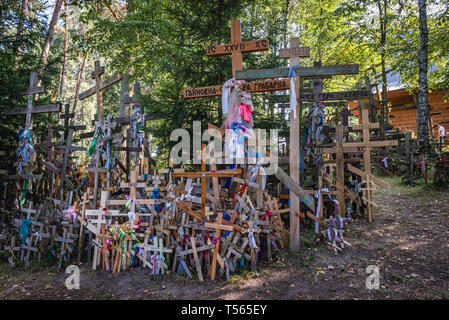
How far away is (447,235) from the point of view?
574 cm

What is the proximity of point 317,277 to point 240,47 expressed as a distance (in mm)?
4866

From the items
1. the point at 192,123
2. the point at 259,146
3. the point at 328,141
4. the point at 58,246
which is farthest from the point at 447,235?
the point at 58,246

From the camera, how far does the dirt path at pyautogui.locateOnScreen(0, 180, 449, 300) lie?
4.19 metres

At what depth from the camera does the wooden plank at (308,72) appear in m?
5.45

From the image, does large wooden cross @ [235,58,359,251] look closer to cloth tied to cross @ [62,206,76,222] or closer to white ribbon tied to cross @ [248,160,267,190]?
white ribbon tied to cross @ [248,160,267,190]

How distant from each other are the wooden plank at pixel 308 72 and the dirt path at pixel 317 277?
11.5ft

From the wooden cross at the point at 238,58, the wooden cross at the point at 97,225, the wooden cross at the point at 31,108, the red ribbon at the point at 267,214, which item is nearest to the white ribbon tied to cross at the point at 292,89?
the wooden cross at the point at 238,58

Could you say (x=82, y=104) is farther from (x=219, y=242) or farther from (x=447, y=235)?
(x=447, y=235)

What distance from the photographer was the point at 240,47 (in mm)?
6105

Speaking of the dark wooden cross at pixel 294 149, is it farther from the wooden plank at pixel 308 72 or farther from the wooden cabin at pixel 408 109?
the wooden cabin at pixel 408 109

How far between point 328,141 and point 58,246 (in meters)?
7.42

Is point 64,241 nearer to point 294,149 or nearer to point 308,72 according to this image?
point 294,149

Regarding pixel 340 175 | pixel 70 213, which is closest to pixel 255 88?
pixel 340 175

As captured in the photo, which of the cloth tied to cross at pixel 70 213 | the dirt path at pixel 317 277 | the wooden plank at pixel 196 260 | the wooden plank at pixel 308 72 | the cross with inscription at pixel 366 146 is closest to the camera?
the dirt path at pixel 317 277
